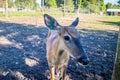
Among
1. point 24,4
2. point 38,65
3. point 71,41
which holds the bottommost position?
point 38,65

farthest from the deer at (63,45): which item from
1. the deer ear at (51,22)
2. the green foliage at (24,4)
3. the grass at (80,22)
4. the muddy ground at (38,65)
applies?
the green foliage at (24,4)

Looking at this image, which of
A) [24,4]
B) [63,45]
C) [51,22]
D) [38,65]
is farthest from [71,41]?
[24,4]

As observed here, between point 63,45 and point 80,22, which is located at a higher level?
point 63,45

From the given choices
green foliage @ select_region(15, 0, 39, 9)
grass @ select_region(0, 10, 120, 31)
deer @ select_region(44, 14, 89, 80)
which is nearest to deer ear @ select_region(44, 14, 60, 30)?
deer @ select_region(44, 14, 89, 80)

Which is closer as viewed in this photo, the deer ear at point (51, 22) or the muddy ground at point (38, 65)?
the deer ear at point (51, 22)

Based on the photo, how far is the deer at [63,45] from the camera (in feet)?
12.4

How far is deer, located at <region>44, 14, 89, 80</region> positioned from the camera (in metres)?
3.79

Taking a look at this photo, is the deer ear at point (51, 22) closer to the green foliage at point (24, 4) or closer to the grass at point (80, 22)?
the grass at point (80, 22)

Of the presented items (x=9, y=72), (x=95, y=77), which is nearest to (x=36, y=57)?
(x=9, y=72)

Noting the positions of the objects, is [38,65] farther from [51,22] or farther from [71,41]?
[71,41]

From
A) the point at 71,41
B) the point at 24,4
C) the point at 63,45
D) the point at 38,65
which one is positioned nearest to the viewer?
the point at 71,41

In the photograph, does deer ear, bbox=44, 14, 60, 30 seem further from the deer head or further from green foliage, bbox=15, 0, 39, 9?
green foliage, bbox=15, 0, 39, 9

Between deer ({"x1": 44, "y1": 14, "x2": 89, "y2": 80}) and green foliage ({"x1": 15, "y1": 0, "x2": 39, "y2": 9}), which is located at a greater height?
green foliage ({"x1": 15, "y1": 0, "x2": 39, "y2": 9})

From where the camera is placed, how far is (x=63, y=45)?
4.25m
